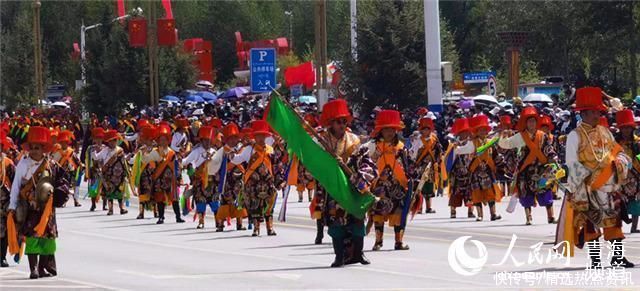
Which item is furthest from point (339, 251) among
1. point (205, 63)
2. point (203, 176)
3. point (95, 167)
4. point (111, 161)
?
point (205, 63)

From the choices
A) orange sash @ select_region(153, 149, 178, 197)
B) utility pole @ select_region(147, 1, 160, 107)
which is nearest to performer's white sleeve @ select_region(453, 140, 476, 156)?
orange sash @ select_region(153, 149, 178, 197)

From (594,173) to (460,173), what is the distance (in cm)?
1092

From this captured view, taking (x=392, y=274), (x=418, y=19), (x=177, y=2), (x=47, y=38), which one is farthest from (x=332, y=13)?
(x=392, y=274)

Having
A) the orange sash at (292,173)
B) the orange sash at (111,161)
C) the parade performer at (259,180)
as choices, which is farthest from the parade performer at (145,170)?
the orange sash at (292,173)

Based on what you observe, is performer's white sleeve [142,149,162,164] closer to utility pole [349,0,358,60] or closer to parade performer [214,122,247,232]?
parade performer [214,122,247,232]

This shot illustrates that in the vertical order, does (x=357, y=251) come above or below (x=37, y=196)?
below

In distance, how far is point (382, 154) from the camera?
20.5 metres

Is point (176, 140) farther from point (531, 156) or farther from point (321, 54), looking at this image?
point (531, 156)

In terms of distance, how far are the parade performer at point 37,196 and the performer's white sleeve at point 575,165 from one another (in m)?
5.75

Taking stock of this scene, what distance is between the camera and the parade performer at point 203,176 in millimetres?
27828

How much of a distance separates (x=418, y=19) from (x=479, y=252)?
30.2 m

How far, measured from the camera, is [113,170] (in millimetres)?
33250

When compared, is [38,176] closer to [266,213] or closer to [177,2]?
[266,213]

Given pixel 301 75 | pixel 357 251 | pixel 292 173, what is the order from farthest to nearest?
pixel 301 75 < pixel 292 173 < pixel 357 251
